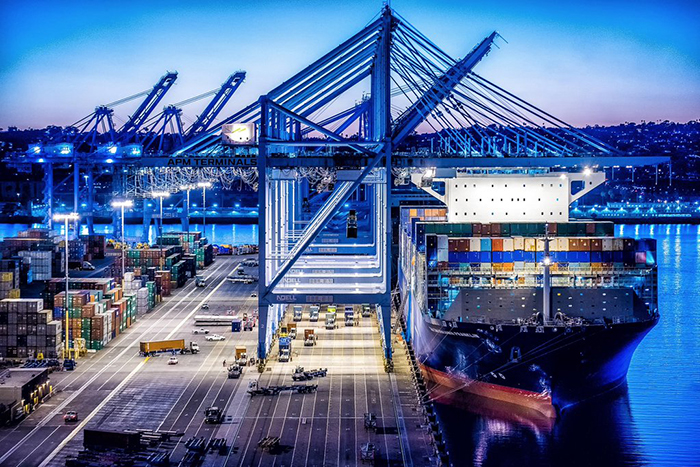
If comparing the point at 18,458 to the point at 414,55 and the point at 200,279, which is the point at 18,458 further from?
the point at 200,279

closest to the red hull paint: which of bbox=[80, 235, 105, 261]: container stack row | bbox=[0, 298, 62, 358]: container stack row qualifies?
bbox=[0, 298, 62, 358]: container stack row

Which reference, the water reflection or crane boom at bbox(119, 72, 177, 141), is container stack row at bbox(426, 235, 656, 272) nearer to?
the water reflection

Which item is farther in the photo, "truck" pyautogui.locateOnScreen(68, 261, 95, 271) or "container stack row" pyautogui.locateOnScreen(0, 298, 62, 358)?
"truck" pyautogui.locateOnScreen(68, 261, 95, 271)

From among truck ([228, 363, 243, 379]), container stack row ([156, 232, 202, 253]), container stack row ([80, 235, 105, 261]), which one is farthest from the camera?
container stack row ([156, 232, 202, 253])

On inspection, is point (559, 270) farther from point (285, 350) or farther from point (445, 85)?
point (445, 85)

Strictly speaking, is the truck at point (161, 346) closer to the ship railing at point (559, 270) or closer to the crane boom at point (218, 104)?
the ship railing at point (559, 270)

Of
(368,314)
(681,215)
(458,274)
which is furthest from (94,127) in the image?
(681,215)
